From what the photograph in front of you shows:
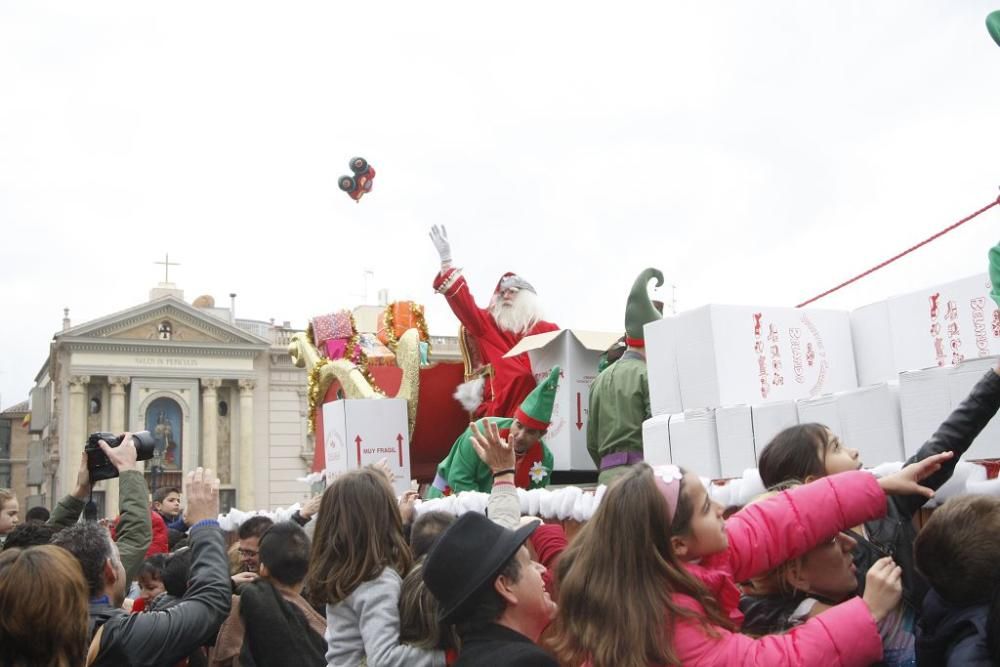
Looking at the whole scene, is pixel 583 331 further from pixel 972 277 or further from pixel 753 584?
pixel 753 584

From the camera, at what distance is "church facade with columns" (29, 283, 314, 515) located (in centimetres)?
3219

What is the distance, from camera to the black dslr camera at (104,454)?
3266 millimetres

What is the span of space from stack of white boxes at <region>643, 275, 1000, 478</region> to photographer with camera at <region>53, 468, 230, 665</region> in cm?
193

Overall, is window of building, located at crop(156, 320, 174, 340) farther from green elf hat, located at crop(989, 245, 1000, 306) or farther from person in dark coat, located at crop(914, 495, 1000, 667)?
person in dark coat, located at crop(914, 495, 1000, 667)

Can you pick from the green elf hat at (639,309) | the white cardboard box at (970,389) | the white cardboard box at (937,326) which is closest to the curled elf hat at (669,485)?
the white cardboard box at (970,389)

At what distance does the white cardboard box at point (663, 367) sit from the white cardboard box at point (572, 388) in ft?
5.72

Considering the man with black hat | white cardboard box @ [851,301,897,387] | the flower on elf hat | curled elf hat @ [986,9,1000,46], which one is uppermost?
curled elf hat @ [986,9,1000,46]

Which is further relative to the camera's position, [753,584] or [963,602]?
[753,584]

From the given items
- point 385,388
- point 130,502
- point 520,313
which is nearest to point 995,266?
point 130,502

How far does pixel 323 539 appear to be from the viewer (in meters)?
2.78

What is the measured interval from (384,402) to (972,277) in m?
4.45

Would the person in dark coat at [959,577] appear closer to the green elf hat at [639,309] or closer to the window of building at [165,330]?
the green elf hat at [639,309]

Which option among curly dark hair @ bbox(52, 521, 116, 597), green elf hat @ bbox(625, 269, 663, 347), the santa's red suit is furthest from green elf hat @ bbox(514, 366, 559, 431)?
curly dark hair @ bbox(52, 521, 116, 597)

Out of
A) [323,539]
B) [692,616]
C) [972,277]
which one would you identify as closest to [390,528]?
[323,539]
